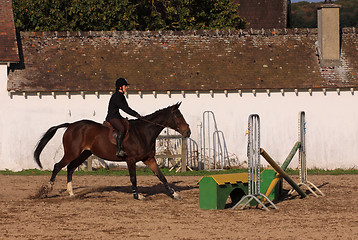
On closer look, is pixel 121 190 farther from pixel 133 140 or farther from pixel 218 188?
pixel 218 188

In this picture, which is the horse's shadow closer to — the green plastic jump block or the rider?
the rider

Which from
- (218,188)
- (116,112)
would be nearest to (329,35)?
(116,112)

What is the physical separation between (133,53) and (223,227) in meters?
16.4

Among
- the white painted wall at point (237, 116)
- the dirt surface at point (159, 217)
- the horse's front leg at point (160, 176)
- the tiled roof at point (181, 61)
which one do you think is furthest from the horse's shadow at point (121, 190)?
the tiled roof at point (181, 61)

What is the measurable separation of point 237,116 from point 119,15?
11.1m

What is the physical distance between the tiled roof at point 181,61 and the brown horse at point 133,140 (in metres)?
9.23

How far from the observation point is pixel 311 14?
410ft

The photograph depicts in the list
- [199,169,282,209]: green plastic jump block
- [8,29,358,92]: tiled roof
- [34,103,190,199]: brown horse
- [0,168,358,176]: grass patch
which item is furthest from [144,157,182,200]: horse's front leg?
[8,29,358,92]: tiled roof

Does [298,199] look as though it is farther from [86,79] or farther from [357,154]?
[86,79]

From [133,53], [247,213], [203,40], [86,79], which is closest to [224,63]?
[203,40]

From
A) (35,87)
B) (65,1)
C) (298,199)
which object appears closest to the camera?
(298,199)

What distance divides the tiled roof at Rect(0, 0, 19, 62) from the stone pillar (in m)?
12.6

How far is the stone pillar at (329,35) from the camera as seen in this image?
27.1 metres

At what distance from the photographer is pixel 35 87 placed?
83.3 feet
